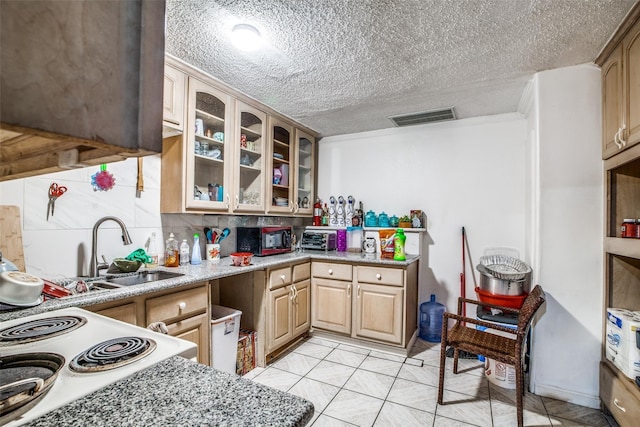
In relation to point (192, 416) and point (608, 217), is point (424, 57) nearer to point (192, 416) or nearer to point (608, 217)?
point (608, 217)

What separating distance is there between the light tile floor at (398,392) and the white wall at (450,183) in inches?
37.9

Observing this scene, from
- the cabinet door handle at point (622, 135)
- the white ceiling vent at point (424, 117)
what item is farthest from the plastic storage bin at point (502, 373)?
the white ceiling vent at point (424, 117)

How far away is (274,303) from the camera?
2.56 m

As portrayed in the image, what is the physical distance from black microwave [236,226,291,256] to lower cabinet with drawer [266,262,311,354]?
311 millimetres

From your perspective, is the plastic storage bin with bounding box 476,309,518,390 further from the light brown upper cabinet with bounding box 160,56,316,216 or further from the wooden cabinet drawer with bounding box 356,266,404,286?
the light brown upper cabinet with bounding box 160,56,316,216

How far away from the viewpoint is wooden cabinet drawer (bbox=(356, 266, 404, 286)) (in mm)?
2676

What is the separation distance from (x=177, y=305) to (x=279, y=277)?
95cm

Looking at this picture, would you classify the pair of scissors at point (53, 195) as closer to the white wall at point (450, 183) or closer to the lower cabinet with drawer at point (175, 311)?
the lower cabinet with drawer at point (175, 311)

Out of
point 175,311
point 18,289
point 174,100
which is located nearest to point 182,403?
point 18,289

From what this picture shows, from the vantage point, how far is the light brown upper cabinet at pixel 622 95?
1.60 meters

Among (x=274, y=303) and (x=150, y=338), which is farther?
(x=274, y=303)

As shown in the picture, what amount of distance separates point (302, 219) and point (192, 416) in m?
3.41

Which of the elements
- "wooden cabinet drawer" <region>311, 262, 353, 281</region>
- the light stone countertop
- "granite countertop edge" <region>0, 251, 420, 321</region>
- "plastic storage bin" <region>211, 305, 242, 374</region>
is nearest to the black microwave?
"granite countertop edge" <region>0, 251, 420, 321</region>

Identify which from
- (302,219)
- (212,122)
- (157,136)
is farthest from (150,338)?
(302,219)
